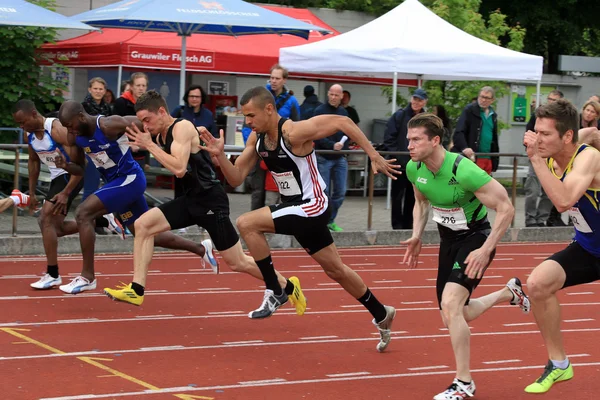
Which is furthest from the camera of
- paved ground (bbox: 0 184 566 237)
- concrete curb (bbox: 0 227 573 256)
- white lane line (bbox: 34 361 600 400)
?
paved ground (bbox: 0 184 566 237)

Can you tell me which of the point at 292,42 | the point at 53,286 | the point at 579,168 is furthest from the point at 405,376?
the point at 292,42

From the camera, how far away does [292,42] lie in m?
20.8

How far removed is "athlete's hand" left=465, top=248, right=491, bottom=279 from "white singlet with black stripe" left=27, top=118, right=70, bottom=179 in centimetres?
483

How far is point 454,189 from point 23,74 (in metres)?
12.2

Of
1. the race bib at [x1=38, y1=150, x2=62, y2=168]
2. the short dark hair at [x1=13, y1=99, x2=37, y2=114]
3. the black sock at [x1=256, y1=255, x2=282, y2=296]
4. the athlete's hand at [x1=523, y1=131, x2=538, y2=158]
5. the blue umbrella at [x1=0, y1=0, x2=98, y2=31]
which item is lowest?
the black sock at [x1=256, y1=255, x2=282, y2=296]

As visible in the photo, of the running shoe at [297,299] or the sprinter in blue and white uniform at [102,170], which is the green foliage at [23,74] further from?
the running shoe at [297,299]

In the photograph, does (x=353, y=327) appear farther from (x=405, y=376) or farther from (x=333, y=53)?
(x=333, y=53)

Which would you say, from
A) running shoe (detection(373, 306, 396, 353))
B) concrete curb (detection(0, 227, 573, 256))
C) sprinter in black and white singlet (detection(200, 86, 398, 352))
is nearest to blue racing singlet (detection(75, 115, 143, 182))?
sprinter in black and white singlet (detection(200, 86, 398, 352))

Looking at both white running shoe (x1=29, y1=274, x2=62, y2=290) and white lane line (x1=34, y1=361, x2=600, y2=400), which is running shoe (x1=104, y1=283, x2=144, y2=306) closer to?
white lane line (x1=34, y1=361, x2=600, y2=400)

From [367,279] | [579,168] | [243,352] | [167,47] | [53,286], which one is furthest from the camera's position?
[167,47]

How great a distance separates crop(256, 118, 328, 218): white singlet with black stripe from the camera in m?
7.88

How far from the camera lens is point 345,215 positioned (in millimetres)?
14844

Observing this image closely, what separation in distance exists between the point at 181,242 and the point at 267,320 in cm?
141

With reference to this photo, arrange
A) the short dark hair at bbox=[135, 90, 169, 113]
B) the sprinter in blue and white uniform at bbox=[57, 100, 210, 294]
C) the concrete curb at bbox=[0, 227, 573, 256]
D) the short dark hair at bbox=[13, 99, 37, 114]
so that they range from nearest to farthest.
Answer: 1. the short dark hair at bbox=[135, 90, 169, 113]
2. the sprinter in blue and white uniform at bbox=[57, 100, 210, 294]
3. the short dark hair at bbox=[13, 99, 37, 114]
4. the concrete curb at bbox=[0, 227, 573, 256]
